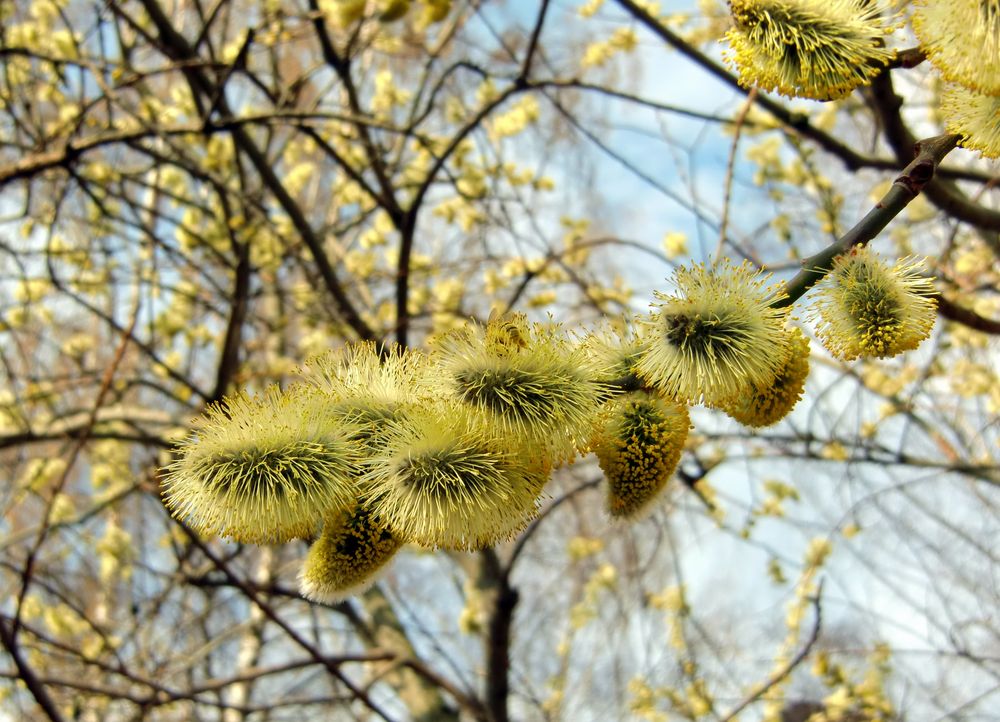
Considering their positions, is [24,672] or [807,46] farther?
[24,672]

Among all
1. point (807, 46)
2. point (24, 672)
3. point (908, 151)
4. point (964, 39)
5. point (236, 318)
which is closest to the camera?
point (964, 39)

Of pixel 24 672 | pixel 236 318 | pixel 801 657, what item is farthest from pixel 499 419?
pixel 236 318

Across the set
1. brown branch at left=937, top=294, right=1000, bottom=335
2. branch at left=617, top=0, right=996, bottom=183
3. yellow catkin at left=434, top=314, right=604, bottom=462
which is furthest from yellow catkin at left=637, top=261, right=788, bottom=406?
branch at left=617, top=0, right=996, bottom=183

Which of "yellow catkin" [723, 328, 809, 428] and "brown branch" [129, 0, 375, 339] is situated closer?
"yellow catkin" [723, 328, 809, 428]

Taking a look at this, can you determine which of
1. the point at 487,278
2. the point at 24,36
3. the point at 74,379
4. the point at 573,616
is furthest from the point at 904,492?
the point at 24,36

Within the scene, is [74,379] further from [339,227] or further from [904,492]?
[904,492]

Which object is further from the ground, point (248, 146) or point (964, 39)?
point (248, 146)

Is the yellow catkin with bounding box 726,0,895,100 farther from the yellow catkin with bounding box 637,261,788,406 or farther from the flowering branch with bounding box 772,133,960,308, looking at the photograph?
the yellow catkin with bounding box 637,261,788,406

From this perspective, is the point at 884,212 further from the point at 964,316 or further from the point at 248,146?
the point at 248,146

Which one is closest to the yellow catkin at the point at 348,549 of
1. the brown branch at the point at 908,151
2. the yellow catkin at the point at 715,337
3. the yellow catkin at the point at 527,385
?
the yellow catkin at the point at 527,385
